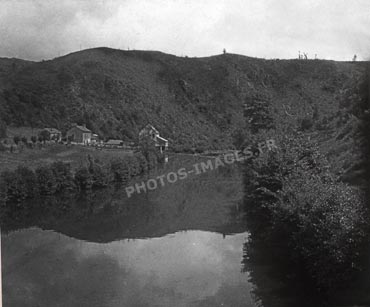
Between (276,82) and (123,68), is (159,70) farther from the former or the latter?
(276,82)

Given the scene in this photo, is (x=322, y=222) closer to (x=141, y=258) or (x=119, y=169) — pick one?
(x=141, y=258)

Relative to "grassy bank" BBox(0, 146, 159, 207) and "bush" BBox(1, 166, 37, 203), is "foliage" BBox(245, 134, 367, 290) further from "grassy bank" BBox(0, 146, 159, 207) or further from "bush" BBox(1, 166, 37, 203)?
"grassy bank" BBox(0, 146, 159, 207)

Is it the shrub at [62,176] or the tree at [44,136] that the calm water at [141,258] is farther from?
the tree at [44,136]

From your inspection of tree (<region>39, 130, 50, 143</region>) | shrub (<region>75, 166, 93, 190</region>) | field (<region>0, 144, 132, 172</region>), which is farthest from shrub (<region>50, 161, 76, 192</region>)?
tree (<region>39, 130, 50, 143</region>)

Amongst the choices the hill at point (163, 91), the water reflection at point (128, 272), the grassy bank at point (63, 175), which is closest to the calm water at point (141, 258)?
the water reflection at point (128, 272)

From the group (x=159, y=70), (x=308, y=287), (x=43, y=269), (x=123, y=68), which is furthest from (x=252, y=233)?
(x=159, y=70)
